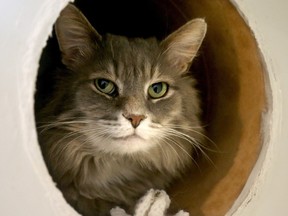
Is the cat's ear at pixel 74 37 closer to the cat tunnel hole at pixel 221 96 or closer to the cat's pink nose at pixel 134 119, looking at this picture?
the cat tunnel hole at pixel 221 96

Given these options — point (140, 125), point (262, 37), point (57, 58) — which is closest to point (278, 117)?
point (262, 37)

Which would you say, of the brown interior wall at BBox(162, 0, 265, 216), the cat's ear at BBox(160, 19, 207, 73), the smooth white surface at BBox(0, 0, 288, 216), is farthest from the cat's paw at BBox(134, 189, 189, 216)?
the cat's ear at BBox(160, 19, 207, 73)

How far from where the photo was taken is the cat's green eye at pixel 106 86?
1387 mm

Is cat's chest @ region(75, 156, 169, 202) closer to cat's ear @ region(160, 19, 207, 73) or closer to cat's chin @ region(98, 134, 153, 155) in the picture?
cat's chin @ region(98, 134, 153, 155)

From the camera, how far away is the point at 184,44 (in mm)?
1500

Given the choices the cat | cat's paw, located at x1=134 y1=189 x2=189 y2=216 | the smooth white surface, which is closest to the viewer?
the smooth white surface

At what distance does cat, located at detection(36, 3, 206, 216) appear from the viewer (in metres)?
1.34

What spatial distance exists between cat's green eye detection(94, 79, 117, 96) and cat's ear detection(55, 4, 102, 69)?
100 millimetres

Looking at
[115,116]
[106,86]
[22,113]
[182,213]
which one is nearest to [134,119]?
[115,116]

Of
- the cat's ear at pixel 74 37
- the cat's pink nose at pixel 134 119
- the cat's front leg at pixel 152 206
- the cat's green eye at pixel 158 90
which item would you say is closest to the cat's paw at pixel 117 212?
the cat's front leg at pixel 152 206

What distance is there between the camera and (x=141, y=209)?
1.24m

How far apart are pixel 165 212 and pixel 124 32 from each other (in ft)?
2.86

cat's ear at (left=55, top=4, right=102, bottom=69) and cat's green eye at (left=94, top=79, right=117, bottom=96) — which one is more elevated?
cat's ear at (left=55, top=4, right=102, bottom=69)

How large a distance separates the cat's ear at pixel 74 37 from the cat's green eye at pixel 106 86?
0.10 metres
